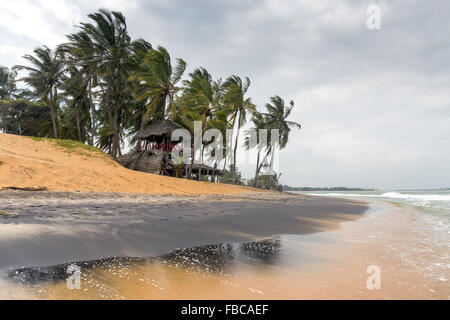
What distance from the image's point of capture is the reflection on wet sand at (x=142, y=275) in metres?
1.54

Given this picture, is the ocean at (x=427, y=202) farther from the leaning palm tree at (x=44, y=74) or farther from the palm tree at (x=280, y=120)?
the leaning palm tree at (x=44, y=74)

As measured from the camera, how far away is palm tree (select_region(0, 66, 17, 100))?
33969 mm

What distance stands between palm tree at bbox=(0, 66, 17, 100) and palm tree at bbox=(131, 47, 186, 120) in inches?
1122

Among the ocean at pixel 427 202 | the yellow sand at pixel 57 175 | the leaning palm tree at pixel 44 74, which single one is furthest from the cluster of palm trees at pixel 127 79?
the ocean at pixel 427 202

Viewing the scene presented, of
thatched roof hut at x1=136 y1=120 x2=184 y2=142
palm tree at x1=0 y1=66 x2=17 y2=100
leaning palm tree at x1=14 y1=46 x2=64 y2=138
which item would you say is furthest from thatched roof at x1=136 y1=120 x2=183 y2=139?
palm tree at x1=0 y1=66 x2=17 y2=100

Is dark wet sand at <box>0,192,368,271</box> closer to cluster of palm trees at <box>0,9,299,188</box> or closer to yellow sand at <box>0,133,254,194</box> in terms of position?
yellow sand at <box>0,133,254,194</box>

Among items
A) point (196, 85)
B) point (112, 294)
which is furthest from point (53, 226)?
point (196, 85)

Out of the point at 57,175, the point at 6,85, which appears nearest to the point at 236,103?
the point at 57,175

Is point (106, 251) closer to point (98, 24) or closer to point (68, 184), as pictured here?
point (68, 184)

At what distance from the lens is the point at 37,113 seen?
97.2 feet

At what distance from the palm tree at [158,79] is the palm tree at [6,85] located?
28.5 m

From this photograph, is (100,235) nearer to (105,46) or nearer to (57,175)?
(57,175)

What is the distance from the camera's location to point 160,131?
59.9 ft
